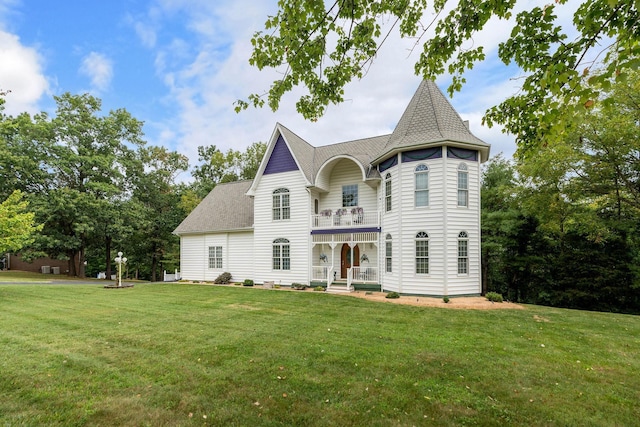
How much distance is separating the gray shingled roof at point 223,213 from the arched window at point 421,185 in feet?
36.8

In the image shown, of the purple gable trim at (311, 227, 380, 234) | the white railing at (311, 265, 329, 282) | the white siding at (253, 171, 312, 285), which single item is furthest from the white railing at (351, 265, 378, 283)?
the white siding at (253, 171, 312, 285)

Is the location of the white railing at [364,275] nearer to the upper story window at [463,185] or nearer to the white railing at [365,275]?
the white railing at [365,275]

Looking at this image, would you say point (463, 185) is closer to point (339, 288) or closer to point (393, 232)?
point (393, 232)

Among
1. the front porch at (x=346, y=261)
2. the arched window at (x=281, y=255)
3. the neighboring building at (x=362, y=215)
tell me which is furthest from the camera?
the arched window at (x=281, y=255)

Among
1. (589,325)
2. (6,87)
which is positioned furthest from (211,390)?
(6,87)

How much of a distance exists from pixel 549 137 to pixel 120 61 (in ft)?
48.0

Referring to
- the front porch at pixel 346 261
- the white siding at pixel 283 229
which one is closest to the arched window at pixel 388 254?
the front porch at pixel 346 261

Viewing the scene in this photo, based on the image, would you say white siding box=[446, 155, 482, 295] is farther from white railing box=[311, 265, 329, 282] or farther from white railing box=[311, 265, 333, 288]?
white railing box=[311, 265, 329, 282]

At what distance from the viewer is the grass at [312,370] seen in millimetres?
3881

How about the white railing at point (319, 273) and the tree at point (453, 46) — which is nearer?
the tree at point (453, 46)

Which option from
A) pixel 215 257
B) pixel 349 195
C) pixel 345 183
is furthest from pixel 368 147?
pixel 215 257

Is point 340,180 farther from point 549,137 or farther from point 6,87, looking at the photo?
point 6,87

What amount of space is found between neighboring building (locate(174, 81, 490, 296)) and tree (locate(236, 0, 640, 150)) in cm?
913

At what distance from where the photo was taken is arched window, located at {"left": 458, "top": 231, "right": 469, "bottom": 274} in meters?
14.0
